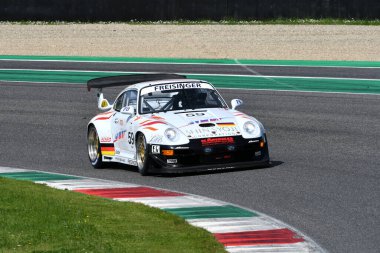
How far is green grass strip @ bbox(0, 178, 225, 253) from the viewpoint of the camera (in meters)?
9.06

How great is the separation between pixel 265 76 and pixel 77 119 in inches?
267

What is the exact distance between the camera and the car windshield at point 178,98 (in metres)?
15.1

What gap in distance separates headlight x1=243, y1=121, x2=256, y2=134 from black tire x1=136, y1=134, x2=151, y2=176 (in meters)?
1.37

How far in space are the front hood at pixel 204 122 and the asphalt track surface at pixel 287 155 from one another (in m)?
0.57

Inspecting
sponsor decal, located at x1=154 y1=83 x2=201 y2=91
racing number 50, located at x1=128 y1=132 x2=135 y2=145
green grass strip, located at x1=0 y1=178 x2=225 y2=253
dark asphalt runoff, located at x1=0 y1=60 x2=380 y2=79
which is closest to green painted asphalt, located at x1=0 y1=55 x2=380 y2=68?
dark asphalt runoff, located at x1=0 y1=60 x2=380 y2=79

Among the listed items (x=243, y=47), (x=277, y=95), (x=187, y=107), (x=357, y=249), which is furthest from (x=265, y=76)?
(x=357, y=249)

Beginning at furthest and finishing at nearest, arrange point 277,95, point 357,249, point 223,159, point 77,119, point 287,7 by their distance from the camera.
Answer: point 287,7, point 277,95, point 77,119, point 223,159, point 357,249

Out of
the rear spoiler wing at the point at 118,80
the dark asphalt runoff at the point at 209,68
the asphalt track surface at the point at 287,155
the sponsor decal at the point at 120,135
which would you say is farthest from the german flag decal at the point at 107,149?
the dark asphalt runoff at the point at 209,68

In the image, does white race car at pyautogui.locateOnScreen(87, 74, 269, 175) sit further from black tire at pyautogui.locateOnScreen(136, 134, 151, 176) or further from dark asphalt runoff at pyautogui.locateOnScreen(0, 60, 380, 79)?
dark asphalt runoff at pyautogui.locateOnScreen(0, 60, 380, 79)

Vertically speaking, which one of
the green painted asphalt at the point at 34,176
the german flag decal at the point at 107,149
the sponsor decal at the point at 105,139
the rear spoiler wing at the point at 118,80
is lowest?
the green painted asphalt at the point at 34,176

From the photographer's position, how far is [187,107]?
15.0m

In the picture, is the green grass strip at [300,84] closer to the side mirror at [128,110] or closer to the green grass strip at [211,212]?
the side mirror at [128,110]

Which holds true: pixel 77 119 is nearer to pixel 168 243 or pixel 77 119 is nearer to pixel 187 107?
pixel 187 107

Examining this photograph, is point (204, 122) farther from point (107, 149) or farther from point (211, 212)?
point (211, 212)
